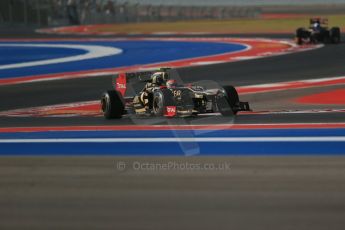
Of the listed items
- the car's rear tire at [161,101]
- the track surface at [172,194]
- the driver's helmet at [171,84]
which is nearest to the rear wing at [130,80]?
the driver's helmet at [171,84]

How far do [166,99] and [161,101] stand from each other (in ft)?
0.28

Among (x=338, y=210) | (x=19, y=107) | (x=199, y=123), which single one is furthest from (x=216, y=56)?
(x=338, y=210)

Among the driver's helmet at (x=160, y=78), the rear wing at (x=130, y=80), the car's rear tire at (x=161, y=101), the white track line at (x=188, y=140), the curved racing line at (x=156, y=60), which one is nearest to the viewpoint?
the white track line at (x=188, y=140)

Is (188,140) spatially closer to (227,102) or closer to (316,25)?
(227,102)

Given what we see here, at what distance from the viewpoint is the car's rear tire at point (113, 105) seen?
1019cm

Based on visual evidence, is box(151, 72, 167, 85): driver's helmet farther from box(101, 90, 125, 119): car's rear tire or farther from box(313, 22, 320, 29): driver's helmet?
box(313, 22, 320, 29): driver's helmet

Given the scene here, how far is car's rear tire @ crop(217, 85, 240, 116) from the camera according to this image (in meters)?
9.66

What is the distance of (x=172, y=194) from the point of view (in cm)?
532

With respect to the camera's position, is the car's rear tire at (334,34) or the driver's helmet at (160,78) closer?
the driver's helmet at (160,78)

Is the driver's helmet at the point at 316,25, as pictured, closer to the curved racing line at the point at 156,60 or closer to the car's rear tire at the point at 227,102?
the curved racing line at the point at 156,60

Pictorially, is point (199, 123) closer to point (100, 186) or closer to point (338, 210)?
point (100, 186)

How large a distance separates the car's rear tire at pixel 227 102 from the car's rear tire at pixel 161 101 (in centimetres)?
58

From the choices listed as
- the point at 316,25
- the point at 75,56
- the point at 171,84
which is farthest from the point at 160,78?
the point at 316,25

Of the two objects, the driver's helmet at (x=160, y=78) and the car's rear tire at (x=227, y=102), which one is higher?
the driver's helmet at (x=160, y=78)
